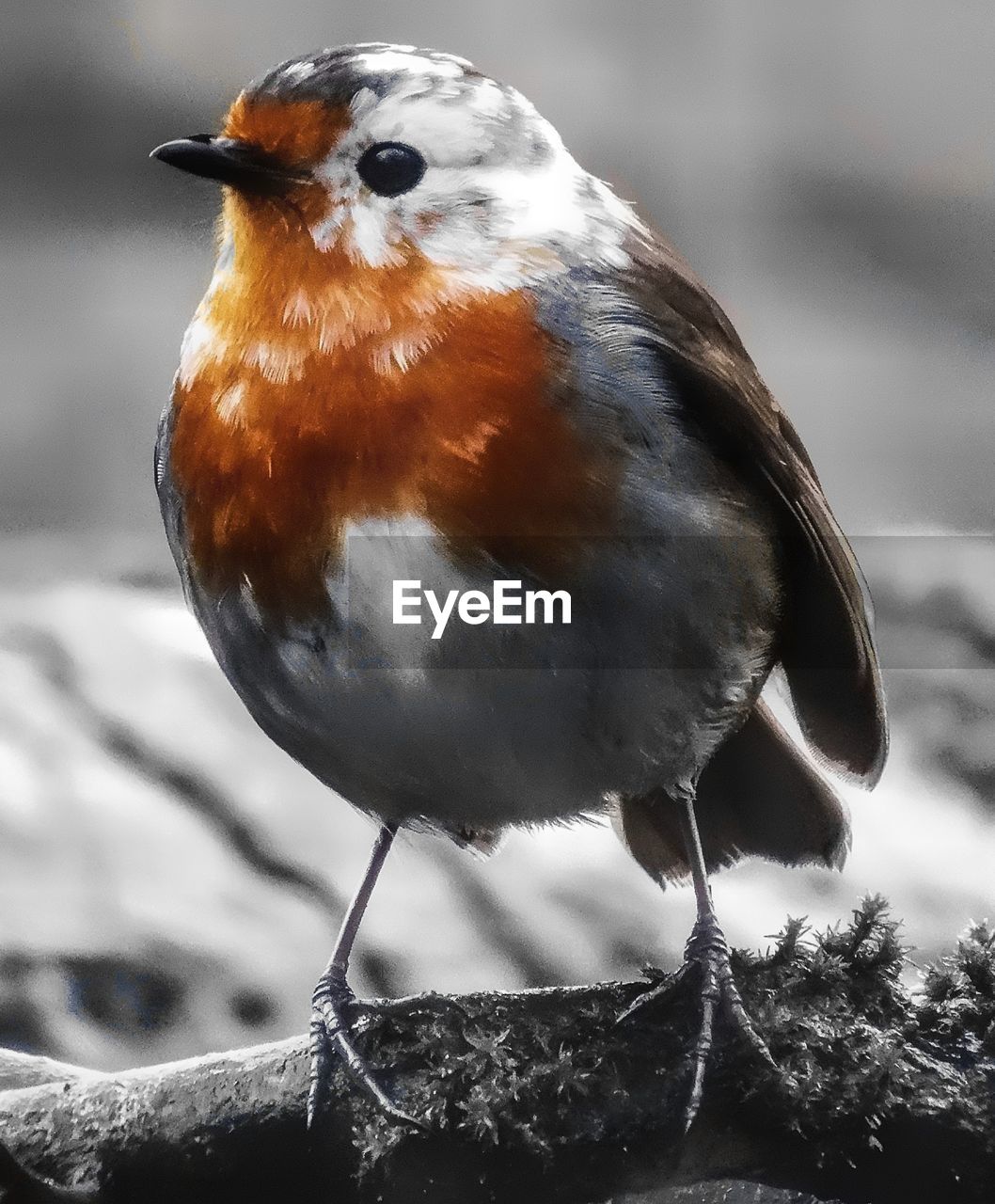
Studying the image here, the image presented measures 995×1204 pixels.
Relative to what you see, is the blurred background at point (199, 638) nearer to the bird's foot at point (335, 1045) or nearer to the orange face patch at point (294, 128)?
the bird's foot at point (335, 1045)

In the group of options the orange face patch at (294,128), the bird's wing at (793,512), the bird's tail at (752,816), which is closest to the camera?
the orange face patch at (294,128)

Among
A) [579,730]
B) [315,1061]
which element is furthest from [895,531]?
[315,1061]

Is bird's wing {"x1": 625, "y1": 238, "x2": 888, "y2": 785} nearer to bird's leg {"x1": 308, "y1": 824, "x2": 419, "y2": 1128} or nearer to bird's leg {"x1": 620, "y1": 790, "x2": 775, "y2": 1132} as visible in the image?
bird's leg {"x1": 620, "y1": 790, "x2": 775, "y2": 1132}

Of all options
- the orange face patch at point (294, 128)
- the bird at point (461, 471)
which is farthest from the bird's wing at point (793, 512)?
the orange face patch at point (294, 128)

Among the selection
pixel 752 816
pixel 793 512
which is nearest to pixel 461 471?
pixel 793 512

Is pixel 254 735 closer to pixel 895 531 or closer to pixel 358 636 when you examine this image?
pixel 358 636

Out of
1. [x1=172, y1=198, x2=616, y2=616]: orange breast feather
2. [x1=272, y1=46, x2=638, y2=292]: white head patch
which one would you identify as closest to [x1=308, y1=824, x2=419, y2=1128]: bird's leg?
[x1=172, y1=198, x2=616, y2=616]: orange breast feather

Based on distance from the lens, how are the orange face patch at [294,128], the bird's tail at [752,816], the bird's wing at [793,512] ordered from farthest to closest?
the bird's tail at [752,816] < the bird's wing at [793,512] < the orange face patch at [294,128]
